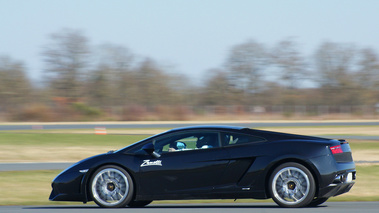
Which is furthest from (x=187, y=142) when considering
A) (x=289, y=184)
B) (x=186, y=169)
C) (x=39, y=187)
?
(x=39, y=187)

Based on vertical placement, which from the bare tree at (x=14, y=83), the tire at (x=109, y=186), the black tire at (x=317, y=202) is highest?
the bare tree at (x=14, y=83)

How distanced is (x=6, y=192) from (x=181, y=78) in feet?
212

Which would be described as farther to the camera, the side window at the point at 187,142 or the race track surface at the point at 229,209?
the side window at the point at 187,142

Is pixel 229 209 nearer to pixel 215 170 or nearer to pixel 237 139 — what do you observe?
pixel 215 170

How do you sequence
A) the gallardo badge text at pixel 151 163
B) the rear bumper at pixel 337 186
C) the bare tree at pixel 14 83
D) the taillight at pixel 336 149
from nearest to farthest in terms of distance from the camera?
the rear bumper at pixel 337 186 < the taillight at pixel 336 149 < the gallardo badge text at pixel 151 163 < the bare tree at pixel 14 83

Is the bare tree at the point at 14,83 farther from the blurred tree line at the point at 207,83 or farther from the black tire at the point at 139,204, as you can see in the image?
the black tire at the point at 139,204

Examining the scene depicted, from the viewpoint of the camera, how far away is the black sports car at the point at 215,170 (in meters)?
7.33

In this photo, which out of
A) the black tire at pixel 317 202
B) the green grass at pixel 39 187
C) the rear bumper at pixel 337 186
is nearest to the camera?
the rear bumper at pixel 337 186

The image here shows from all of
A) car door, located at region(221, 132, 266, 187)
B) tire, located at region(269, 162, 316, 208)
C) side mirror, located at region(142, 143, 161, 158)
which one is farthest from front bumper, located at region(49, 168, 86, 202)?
tire, located at region(269, 162, 316, 208)

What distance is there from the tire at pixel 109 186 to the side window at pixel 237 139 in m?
1.48

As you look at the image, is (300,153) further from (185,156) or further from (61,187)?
(61,187)

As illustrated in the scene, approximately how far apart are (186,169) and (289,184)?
145 centimetres

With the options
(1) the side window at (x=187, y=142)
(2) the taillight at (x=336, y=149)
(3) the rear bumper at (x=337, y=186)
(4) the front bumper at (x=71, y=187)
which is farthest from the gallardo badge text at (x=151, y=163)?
(2) the taillight at (x=336, y=149)

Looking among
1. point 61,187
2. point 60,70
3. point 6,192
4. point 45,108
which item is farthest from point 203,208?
point 60,70
